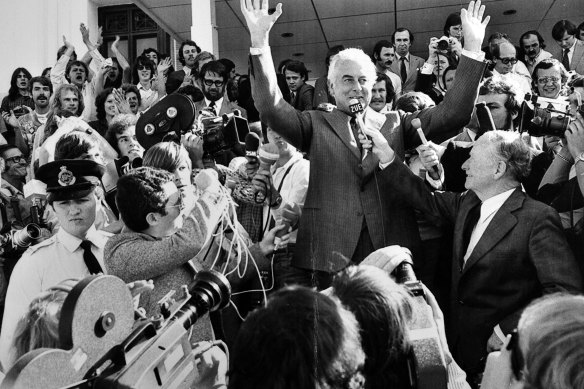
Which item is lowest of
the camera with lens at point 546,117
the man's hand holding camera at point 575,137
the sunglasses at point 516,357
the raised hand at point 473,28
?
the sunglasses at point 516,357

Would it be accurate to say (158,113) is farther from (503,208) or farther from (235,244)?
(503,208)

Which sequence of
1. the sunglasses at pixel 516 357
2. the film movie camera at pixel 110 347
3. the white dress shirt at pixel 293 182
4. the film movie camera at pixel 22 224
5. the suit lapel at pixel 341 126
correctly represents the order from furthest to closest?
1. the white dress shirt at pixel 293 182
2. the film movie camera at pixel 22 224
3. the suit lapel at pixel 341 126
4. the sunglasses at pixel 516 357
5. the film movie camera at pixel 110 347

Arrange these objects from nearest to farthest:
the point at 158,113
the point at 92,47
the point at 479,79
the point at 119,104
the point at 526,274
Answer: the point at 526,274 → the point at 479,79 → the point at 158,113 → the point at 119,104 → the point at 92,47

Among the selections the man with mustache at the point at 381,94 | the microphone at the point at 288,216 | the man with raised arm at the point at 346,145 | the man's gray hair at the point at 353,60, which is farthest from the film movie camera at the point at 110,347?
→ the man with mustache at the point at 381,94

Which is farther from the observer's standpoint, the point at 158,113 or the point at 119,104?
the point at 119,104

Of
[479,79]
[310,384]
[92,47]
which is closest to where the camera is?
[310,384]

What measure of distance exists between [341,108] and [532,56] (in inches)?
99.8

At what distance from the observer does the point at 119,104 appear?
15.1 feet

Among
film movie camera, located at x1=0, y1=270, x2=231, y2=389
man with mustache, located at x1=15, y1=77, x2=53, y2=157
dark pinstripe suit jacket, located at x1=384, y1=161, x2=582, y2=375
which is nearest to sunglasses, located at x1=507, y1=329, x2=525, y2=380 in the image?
film movie camera, located at x1=0, y1=270, x2=231, y2=389

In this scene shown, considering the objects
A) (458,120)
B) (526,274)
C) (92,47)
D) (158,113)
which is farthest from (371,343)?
(92,47)

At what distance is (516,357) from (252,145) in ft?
6.83

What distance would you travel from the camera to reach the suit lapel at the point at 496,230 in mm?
2443

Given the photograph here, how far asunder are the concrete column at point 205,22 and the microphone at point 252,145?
1.07 m

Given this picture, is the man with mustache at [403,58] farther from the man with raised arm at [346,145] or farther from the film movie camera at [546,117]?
the man with raised arm at [346,145]
